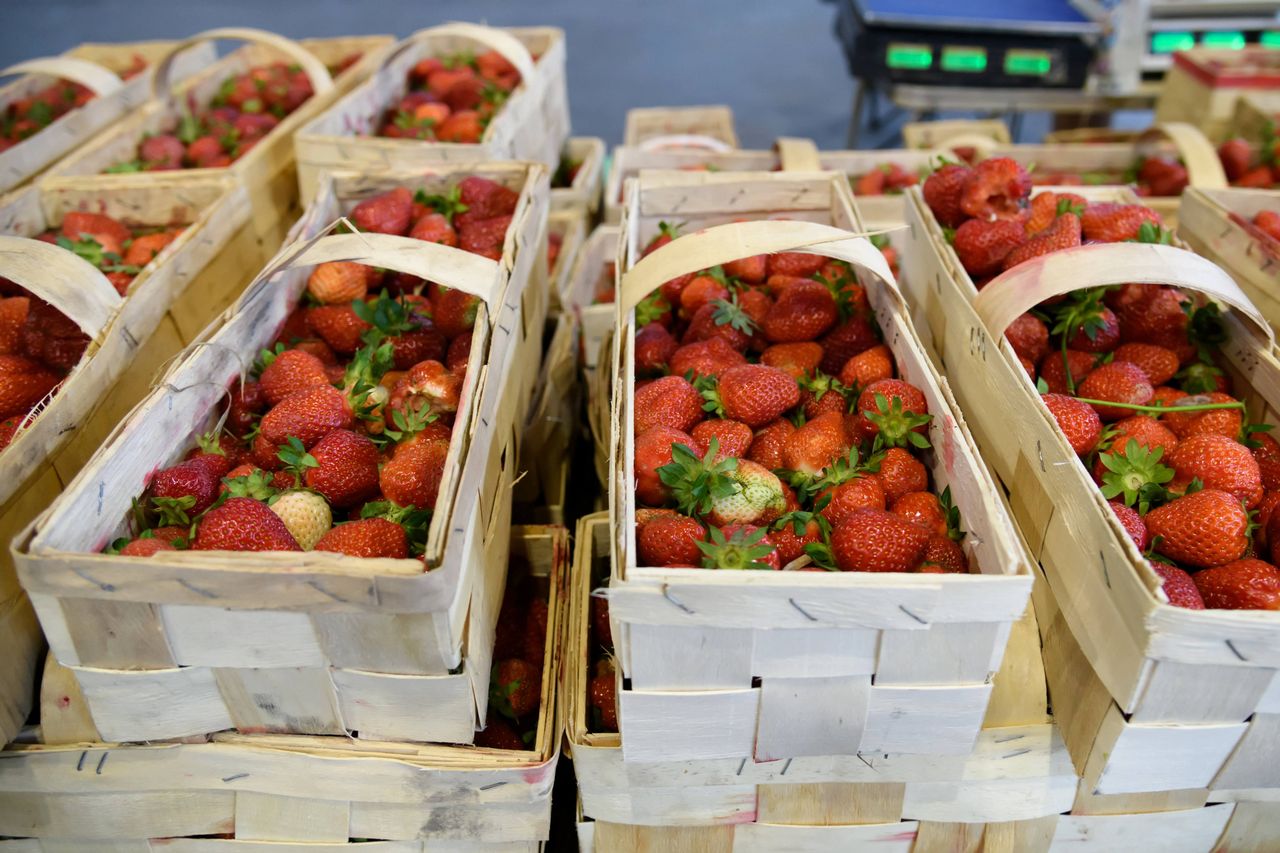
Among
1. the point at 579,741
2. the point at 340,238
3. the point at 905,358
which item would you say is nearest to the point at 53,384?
the point at 340,238

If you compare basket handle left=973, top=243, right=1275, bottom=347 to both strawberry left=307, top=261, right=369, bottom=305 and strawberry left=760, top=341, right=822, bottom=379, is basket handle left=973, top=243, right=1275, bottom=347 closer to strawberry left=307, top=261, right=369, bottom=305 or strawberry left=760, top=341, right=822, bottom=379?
strawberry left=760, top=341, right=822, bottom=379

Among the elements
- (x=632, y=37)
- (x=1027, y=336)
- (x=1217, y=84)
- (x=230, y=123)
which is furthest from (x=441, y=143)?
(x=632, y=37)

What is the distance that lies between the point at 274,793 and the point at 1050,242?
1.34m

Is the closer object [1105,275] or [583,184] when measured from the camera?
[1105,275]

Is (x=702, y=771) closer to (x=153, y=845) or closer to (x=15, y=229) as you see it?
(x=153, y=845)

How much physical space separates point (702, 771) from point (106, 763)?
0.73 meters

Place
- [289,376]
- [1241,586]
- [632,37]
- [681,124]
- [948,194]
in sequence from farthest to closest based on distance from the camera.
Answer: [632,37] < [681,124] < [948,194] < [289,376] < [1241,586]

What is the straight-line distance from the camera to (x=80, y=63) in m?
2.33

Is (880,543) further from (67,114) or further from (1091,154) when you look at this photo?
(67,114)

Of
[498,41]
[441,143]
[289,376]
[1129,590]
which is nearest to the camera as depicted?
[1129,590]

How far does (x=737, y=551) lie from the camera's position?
977 millimetres

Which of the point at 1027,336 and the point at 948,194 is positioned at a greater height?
the point at 948,194

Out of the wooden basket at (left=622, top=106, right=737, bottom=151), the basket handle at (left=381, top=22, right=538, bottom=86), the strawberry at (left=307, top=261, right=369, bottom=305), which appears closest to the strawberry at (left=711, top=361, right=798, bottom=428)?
the strawberry at (left=307, top=261, right=369, bottom=305)

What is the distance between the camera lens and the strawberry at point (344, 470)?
1.17 meters
